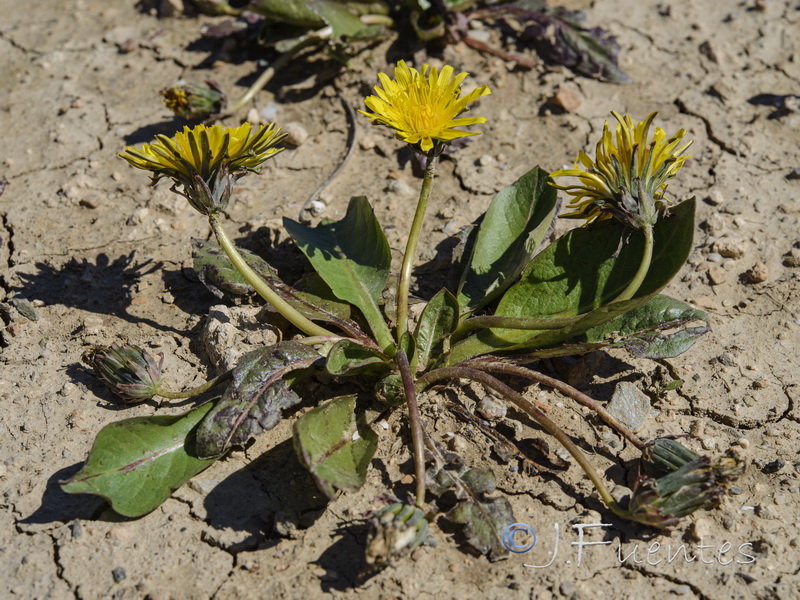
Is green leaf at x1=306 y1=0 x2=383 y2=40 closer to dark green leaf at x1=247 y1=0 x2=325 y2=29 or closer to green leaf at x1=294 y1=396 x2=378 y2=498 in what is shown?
dark green leaf at x1=247 y1=0 x2=325 y2=29

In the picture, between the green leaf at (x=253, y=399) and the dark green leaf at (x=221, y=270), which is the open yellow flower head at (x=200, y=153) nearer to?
the dark green leaf at (x=221, y=270)

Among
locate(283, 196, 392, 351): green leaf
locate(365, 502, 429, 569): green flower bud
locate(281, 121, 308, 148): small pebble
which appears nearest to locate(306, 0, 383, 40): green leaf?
locate(281, 121, 308, 148): small pebble

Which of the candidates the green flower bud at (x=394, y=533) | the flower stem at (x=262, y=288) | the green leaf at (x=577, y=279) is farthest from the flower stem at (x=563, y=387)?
the green flower bud at (x=394, y=533)

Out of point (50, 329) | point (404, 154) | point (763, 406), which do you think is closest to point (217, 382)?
point (50, 329)

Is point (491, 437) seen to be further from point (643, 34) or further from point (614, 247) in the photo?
point (643, 34)

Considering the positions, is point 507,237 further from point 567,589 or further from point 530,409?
point 567,589
